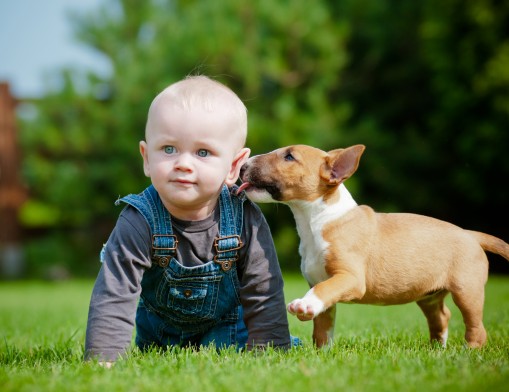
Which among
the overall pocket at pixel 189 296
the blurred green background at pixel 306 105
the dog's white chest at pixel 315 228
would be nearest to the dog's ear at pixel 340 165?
the dog's white chest at pixel 315 228

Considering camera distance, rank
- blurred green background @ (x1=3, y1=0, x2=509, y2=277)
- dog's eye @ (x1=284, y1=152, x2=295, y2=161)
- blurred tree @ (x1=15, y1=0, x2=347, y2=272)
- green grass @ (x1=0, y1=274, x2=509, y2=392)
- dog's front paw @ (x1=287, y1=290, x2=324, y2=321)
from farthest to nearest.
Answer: blurred tree @ (x1=15, y1=0, x2=347, y2=272) < blurred green background @ (x1=3, y1=0, x2=509, y2=277) < dog's eye @ (x1=284, y1=152, x2=295, y2=161) < dog's front paw @ (x1=287, y1=290, x2=324, y2=321) < green grass @ (x1=0, y1=274, x2=509, y2=392)

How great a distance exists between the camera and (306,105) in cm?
1602

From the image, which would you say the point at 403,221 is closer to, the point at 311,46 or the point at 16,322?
the point at 16,322

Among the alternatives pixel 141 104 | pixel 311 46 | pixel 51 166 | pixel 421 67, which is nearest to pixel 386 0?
pixel 421 67

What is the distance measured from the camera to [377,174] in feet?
49.8

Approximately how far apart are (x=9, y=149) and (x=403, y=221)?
56.3ft

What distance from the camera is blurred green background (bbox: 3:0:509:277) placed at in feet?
44.0

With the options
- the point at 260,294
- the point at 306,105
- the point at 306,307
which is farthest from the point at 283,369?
the point at 306,105

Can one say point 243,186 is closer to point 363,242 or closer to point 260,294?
point 260,294

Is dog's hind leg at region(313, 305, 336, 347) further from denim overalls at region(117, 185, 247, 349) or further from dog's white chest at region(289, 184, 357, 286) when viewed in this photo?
denim overalls at region(117, 185, 247, 349)

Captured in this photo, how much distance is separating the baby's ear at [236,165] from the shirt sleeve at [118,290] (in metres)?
0.55

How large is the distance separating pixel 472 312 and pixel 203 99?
6.12ft

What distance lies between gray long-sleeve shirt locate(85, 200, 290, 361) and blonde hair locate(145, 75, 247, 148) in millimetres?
507

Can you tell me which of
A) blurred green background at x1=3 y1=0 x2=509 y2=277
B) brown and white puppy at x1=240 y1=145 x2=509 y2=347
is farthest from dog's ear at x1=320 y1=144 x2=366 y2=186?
blurred green background at x1=3 y1=0 x2=509 y2=277
